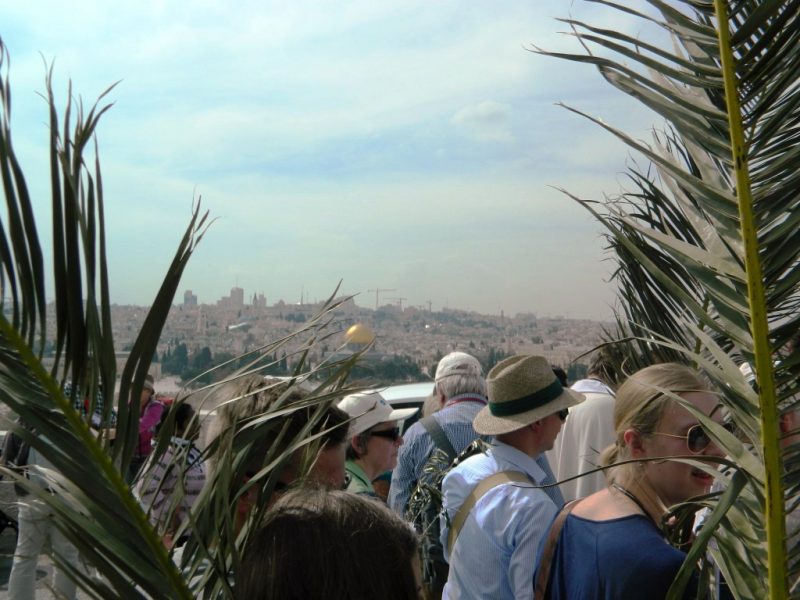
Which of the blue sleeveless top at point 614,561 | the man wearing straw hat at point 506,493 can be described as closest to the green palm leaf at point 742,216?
the blue sleeveless top at point 614,561

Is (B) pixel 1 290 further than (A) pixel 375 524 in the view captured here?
Yes

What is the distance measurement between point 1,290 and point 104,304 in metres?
0.20

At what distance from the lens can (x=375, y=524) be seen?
1478mm

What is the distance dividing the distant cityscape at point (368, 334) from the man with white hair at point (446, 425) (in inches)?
10.9

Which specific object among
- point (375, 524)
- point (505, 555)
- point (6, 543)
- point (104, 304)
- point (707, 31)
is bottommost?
point (6, 543)

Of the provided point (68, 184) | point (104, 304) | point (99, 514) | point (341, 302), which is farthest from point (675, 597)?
point (68, 184)

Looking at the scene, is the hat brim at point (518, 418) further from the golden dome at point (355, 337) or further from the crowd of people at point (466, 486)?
the golden dome at point (355, 337)

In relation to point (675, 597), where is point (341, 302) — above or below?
above

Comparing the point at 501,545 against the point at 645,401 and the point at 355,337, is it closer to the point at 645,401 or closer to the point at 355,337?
the point at 645,401

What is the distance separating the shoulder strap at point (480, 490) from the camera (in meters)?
3.11

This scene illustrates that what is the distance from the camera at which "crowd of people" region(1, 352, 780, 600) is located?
1.44 m

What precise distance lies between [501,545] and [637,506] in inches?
26.8

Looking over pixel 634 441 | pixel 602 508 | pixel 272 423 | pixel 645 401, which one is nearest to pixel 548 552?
pixel 602 508

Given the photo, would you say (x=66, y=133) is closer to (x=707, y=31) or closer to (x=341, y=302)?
(x=341, y=302)
